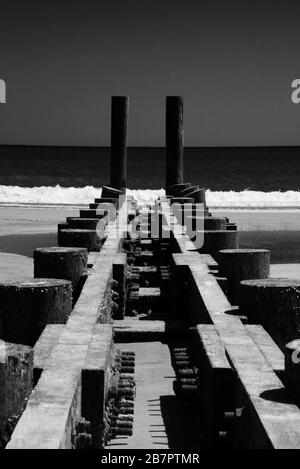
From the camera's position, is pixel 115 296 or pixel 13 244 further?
pixel 13 244

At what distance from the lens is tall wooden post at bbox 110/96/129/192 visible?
23.8 m

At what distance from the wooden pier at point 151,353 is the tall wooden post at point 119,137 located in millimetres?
13828

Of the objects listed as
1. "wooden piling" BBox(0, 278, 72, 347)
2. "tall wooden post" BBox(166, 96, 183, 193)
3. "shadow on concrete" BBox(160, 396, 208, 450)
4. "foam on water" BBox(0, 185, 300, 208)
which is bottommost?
"shadow on concrete" BBox(160, 396, 208, 450)

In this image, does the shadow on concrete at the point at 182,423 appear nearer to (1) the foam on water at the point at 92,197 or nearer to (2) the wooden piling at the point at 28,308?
(2) the wooden piling at the point at 28,308

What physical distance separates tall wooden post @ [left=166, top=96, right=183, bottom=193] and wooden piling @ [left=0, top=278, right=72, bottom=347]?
17.9 m

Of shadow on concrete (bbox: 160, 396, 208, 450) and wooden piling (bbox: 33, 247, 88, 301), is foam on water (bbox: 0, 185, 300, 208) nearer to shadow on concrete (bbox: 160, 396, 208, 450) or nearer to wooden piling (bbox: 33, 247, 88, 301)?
wooden piling (bbox: 33, 247, 88, 301)

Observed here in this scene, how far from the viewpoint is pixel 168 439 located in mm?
5004

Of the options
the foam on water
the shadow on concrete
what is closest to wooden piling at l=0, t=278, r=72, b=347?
the shadow on concrete

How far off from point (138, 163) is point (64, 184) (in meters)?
24.4

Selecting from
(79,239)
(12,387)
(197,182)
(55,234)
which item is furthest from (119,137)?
(197,182)

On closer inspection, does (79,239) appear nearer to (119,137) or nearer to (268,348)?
(268,348)

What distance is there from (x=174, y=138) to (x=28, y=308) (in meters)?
18.4

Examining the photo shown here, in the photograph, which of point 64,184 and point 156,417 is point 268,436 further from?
point 64,184

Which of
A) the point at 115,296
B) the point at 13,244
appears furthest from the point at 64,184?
the point at 115,296
